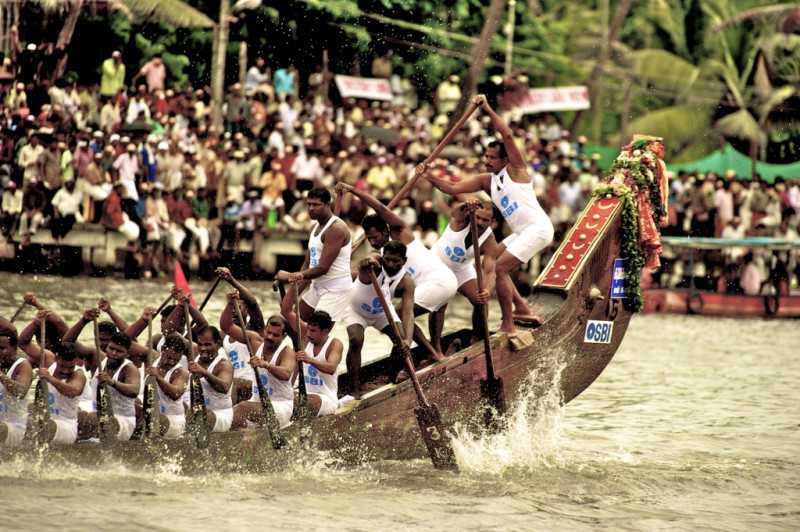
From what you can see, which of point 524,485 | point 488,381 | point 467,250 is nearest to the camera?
point 524,485

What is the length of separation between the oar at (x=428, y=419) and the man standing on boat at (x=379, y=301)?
173 millimetres

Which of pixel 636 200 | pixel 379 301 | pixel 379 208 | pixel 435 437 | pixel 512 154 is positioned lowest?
pixel 435 437

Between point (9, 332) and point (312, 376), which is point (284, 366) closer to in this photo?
point (312, 376)

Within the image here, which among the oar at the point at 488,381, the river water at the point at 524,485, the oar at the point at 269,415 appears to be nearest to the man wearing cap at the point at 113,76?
the river water at the point at 524,485

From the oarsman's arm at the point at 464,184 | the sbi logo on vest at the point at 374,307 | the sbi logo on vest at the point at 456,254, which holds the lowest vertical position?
the sbi logo on vest at the point at 374,307

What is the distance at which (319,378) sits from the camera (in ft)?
35.9

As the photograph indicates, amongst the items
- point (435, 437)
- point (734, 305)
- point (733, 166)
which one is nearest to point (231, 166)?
point (734, 305)

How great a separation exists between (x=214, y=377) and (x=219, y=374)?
13 cm

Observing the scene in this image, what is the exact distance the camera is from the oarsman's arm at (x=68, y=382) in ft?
33.7

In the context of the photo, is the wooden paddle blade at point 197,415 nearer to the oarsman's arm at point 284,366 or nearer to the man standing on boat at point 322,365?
the oarsman's arm at point 284,366

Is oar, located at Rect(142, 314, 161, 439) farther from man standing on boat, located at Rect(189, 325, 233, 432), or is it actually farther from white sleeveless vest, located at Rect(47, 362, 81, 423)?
white sleeveless vest, located at Rect(47, 362, 81, 423)

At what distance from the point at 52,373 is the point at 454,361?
2.90 metres

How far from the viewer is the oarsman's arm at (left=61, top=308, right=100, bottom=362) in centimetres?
1034

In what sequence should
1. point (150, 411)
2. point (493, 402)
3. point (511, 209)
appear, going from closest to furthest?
1. point (150, 411)
2. point (493, 402)
3. point (511, 209)
